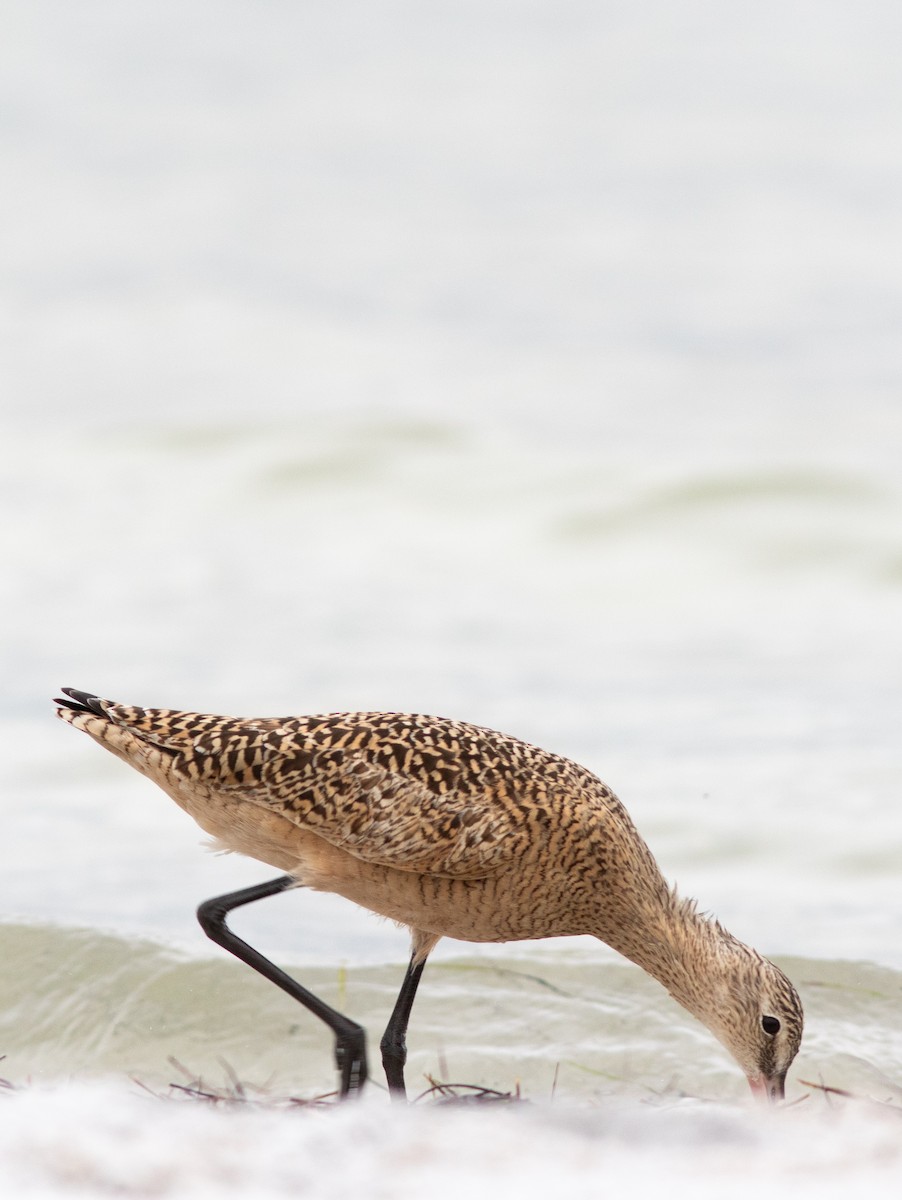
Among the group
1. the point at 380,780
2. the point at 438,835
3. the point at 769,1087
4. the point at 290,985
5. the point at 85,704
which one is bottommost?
the point at 769,1087

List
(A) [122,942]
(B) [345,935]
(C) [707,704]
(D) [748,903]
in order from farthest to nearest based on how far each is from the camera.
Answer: (C) [707,704] < (D) [748,903] < (B) [345,935] < (A) [122,942]

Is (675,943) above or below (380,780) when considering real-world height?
→ below

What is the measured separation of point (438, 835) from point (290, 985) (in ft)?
3.01

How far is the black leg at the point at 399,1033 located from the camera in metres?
6.18

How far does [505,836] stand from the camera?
5.54 m

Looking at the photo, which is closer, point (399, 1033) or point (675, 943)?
point (675, 943)

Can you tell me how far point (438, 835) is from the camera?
18.0 feet

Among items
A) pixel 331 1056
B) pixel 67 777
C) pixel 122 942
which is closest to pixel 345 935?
pixel 122 942

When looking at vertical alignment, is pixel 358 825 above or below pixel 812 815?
below

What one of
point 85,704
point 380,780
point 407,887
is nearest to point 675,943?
point 407,887

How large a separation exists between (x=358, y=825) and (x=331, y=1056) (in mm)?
2238

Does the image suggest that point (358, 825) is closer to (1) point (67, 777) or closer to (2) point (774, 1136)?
(2) point (774, 1136)

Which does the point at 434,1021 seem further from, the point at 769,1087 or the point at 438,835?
the point at 438,835

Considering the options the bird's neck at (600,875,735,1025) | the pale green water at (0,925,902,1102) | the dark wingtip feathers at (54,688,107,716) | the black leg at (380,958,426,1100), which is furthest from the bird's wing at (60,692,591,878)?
the pale green water at (0,925,902,1102)
